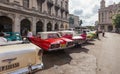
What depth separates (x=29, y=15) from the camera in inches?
762

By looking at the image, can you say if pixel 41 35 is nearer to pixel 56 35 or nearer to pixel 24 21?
pixel 56 35

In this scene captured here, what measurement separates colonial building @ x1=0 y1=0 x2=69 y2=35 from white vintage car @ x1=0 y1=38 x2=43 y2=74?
1163 cm

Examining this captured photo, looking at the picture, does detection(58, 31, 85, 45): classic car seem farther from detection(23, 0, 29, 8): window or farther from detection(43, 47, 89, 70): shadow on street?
detection(23, 0, 29, 8): window

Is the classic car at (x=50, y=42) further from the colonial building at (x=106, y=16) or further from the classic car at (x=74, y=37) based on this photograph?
the colonial building at (x=106, y=16)

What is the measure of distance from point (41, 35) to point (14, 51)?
5.50m

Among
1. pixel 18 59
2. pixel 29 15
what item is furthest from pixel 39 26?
pixel 18 59

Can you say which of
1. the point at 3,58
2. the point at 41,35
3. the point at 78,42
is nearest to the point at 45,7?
the point at 78,42

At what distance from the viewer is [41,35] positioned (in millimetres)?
9875

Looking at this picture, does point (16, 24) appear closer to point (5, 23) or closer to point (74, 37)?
point (5, 23)

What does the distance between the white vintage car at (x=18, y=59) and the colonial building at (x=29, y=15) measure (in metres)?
11.6

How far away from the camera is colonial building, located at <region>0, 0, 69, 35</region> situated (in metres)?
16.0

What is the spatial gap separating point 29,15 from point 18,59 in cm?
1557

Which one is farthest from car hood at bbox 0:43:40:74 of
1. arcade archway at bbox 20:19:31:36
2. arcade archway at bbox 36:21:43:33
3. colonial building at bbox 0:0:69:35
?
arcade archway at bbox 36:21:43:33

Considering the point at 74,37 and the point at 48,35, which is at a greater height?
the point at 48,35
